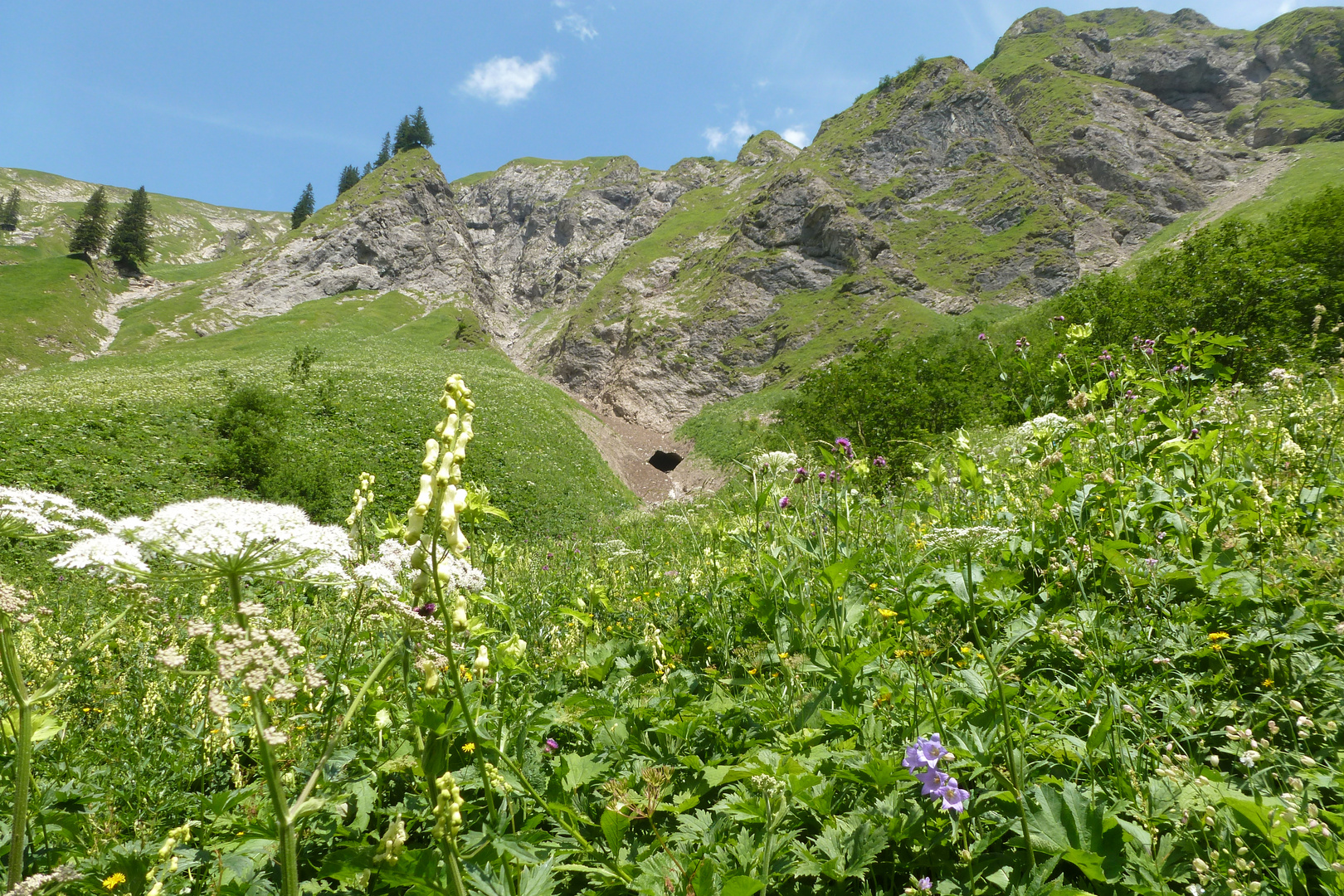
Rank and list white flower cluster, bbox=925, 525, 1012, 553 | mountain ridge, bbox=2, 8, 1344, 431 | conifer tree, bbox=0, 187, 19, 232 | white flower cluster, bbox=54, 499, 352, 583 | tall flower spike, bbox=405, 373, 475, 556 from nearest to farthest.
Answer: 1. tall flower spike, bbox=405, 373, 475, 556
2. white flower cluster, bbox=54, 499, 352, 583
3. white flower cluster, bbox=925, 525, 1012, 553
4. mountain ridge, bbox=2, 8, 1344, 431
5. conifer tree, bbox=0, 187, 19, 232

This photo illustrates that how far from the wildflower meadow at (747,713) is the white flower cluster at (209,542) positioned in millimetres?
12

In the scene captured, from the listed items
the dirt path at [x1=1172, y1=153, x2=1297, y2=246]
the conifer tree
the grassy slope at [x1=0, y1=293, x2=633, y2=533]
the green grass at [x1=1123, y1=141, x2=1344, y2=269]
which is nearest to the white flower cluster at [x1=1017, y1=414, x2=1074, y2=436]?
the grassy slope at [x1=0, y1=293, x2=633, y2=533]

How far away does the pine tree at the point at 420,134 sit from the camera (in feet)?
384

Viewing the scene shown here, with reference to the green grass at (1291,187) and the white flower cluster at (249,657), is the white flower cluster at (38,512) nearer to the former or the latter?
the white flower cluster at (249,657)

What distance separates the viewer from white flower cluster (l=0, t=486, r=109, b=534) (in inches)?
70.2

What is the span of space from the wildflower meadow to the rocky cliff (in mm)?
47471

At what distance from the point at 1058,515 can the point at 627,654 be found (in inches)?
125

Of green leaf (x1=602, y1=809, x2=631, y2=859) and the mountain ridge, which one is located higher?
the mountain ridge

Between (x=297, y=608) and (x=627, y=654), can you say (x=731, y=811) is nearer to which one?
(x=627, y=654)

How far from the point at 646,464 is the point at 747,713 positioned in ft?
122

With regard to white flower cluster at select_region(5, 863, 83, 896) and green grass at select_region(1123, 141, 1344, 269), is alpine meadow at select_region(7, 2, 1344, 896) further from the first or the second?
green grass at select_region(1123, 141, 1344, 269)

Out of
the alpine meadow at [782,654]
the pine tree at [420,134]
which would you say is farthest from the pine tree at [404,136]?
the alpine meadow at [782,654]

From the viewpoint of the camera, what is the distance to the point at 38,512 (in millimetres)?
1846

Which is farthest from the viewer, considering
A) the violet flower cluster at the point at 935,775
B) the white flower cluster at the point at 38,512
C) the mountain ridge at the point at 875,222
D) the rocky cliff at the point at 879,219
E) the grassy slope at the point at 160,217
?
the grassy slope at the point at 160,217
